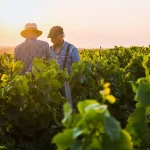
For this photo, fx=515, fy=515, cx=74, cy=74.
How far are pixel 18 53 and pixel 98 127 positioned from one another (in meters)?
5.43

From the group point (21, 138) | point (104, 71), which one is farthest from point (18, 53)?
point (21, 138)

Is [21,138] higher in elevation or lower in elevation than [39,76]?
lower

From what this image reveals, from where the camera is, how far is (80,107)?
173 centimetres

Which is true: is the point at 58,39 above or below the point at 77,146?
above

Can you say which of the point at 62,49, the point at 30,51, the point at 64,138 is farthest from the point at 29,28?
the point at 64,138

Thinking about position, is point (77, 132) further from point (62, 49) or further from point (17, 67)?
point (62, 49)

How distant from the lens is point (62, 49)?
7.20 metres

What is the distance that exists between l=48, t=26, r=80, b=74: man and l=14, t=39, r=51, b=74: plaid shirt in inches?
7.0

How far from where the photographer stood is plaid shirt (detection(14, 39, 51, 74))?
7047 millimetres

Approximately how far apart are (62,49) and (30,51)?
45cm

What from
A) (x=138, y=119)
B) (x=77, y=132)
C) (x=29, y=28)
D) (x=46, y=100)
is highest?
(x=29, y=28)

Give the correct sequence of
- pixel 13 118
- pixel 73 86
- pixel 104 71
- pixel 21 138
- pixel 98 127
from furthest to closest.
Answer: pixel 104 71
pixel 73 86
pixel 21 138
pixel 13 118
pixel 98 127

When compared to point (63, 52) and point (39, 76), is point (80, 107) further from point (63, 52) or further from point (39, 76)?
point (63, 52)

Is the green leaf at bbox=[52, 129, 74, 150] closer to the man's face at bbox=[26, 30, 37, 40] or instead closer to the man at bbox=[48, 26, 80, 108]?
the man at bbox=[48, 26, 80, 108]
